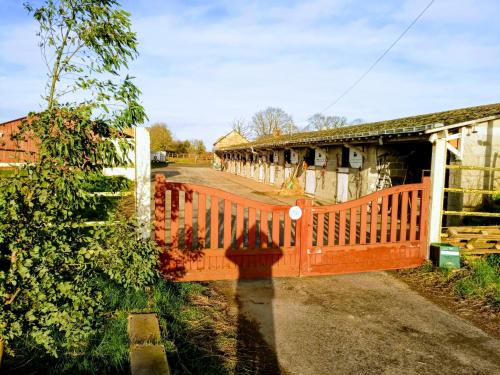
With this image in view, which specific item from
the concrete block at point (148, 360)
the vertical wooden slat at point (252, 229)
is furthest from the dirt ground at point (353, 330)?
the concrete block at point (148, 360)

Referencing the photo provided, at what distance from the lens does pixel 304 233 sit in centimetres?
544

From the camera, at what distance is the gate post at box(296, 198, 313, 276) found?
5.36m

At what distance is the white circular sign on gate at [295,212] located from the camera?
17.4ft

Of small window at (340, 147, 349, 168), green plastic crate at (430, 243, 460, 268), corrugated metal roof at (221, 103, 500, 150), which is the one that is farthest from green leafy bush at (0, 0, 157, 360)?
small window at (340, 147, 349, 168)

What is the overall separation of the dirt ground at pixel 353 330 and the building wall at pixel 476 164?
5089mm

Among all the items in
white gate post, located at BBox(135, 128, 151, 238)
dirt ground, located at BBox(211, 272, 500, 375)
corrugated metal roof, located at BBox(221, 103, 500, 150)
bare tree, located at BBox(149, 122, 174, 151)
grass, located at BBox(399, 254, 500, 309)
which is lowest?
dirt ground, located at BBox(211, 272, 500, 375)

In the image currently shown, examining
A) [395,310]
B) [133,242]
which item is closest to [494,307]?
[395,310]

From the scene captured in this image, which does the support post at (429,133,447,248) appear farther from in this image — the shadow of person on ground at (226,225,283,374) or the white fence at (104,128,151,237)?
the white fence at (104,128,151,237)

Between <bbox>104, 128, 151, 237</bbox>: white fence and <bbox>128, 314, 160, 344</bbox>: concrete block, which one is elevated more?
<bbox>104, 128, 151, 237</bbox>: white fence

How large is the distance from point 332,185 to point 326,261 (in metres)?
9.95

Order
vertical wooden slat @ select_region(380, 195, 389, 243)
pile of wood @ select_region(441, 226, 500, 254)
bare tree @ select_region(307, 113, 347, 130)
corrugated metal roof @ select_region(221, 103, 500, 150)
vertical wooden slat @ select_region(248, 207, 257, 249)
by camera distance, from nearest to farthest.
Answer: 1. vertical wooden slat @ select_region(248, 207, 257, 249)
2. vertical wooden slat @ select_region(380, 195, 389, 243)
3. pile of wood @ select_region(441, 226, 500, 254)
4. corrugated metal roof @ select_region(221, 103, 500, 150)
5. bare tree @ select_region(307, 113, 347, 130)

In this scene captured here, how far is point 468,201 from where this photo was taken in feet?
30.5

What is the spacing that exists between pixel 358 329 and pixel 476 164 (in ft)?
23.2

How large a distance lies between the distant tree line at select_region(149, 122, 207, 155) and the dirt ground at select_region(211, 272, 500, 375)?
230ft
